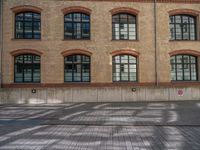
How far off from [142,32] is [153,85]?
4.73 metres

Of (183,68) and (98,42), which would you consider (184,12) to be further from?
(98,42)

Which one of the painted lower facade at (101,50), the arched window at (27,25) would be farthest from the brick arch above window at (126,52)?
the arched window at (27,25)

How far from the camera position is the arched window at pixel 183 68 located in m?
19.6

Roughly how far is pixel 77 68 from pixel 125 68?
4.19 m

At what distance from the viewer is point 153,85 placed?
18906 millimetres

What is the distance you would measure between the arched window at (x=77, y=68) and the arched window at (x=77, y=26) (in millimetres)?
1834

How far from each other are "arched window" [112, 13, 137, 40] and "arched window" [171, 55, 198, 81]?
4280mm

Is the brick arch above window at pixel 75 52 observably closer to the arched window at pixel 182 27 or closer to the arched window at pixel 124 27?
the arched window at pixel 124 27

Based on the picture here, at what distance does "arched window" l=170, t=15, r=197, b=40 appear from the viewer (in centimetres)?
1988

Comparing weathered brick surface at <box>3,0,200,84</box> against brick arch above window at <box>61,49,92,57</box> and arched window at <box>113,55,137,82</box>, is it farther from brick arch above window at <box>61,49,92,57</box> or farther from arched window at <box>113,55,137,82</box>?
arched window at <box>113,55,137,82</box>

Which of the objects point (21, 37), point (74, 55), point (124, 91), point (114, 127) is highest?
point (21, 37)

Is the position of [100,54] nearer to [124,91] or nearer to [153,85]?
[124,91]

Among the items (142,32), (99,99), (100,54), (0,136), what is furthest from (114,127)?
(142,32)

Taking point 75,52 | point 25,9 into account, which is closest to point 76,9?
point 75,52
